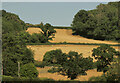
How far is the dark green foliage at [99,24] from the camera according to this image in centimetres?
7544

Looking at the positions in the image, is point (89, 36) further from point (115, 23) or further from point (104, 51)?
point (104, 51)

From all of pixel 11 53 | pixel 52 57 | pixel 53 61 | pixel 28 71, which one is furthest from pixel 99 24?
pixel 28 71

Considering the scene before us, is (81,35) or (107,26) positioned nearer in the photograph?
(107,26)

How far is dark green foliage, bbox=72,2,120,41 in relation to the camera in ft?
247

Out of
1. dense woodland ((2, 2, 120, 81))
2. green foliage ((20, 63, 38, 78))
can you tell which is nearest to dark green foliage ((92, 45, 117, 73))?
dense woodland ((2, 2, 120, 81))

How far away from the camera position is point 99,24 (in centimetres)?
7694

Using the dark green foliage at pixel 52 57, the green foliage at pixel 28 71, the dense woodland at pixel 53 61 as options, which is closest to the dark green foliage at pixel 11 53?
the dense woodland at pixel 53 61

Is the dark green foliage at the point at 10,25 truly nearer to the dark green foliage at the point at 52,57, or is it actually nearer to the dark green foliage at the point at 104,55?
the dark green foliage at the point at 52,57

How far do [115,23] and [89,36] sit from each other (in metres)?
9.34

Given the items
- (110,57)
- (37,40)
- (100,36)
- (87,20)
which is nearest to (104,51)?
(110,57)

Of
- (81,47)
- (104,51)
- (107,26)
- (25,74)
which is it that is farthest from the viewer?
(107,26)

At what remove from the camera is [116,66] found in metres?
24.1

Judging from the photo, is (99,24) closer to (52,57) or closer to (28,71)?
(52,57)

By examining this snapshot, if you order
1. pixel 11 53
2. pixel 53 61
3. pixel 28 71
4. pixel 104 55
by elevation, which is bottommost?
pixel 53 61
